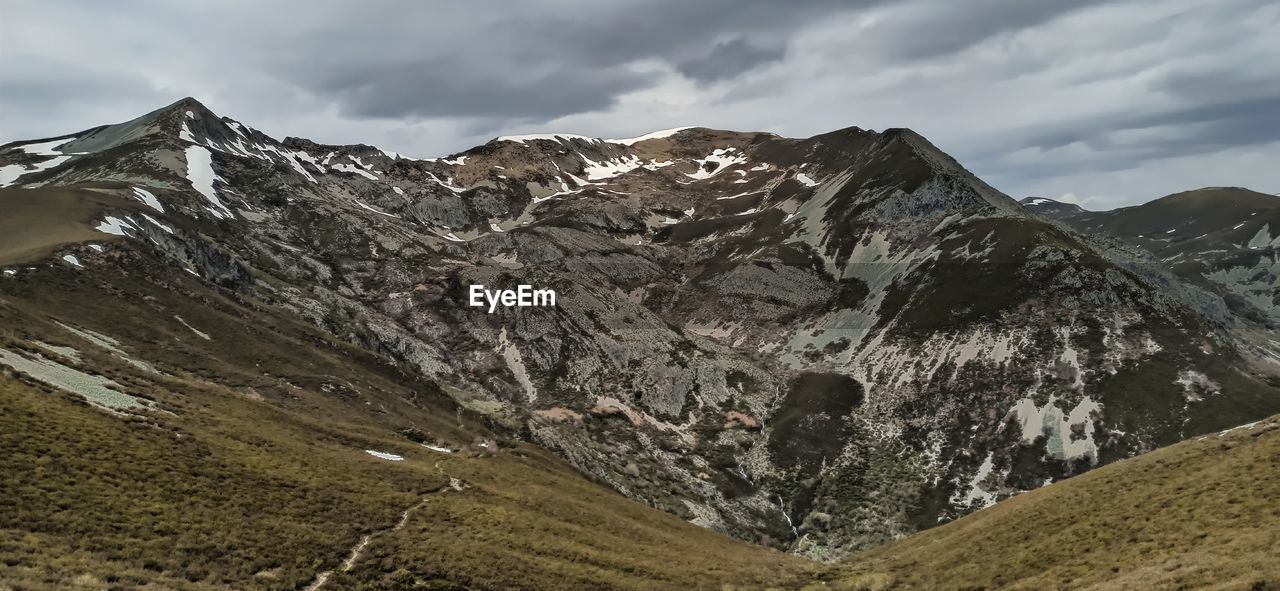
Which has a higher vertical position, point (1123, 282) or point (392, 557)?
point (1123, 282)

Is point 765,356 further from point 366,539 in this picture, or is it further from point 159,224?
point 366,539

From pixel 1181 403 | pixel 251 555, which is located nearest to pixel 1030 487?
pixel 1181 403

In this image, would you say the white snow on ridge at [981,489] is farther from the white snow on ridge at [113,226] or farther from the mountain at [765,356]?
the white snow on ridge at [113,226]

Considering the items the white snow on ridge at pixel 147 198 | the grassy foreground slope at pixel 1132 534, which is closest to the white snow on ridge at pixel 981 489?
the grassy foreground slope at pixel 1132 534

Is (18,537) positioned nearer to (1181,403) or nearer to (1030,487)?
(1030,487)

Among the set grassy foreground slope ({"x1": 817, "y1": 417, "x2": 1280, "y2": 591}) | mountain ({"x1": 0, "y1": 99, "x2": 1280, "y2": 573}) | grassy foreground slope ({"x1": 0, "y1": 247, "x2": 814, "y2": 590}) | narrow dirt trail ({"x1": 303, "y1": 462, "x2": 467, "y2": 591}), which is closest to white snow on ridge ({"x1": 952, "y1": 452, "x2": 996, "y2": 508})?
mountain ({"x1": 0, "y1": 99, "x2": 1280, "y2": 573})

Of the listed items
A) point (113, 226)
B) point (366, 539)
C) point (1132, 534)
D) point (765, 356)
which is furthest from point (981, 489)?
point (113, 226)
